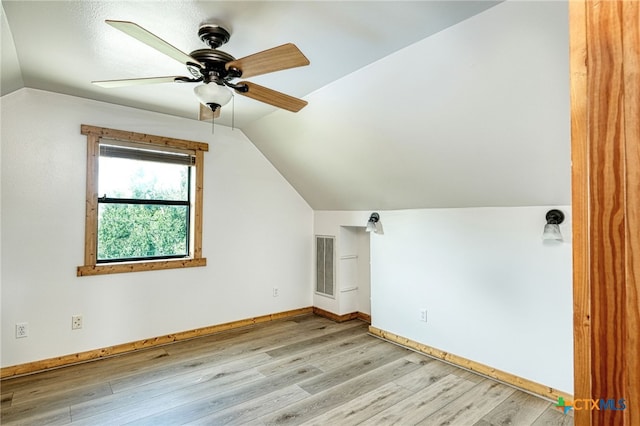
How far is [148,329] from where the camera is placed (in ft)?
11.8

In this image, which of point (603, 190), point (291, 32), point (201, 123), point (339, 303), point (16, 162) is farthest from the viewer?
point (339, 303)

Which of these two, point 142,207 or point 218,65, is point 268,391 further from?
point 218,65

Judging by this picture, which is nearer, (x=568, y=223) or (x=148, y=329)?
(x=568, y=223)

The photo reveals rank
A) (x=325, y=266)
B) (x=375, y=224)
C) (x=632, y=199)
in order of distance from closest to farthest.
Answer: (x=632, y=199) < (x=375, y=224) < (x=325, y=266)

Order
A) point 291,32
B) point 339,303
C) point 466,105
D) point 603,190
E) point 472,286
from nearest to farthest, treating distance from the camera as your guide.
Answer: point 603,190, point 291,32, point 466,105, point 472,286, point 339,303

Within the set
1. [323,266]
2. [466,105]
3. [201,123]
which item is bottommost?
[323,266]

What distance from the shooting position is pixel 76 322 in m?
3.19

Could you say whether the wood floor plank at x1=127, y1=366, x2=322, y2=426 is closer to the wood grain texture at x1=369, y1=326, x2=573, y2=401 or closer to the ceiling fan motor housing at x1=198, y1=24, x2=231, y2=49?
the wood grain texture at x1=369, y1=326, x2=573, y2=401

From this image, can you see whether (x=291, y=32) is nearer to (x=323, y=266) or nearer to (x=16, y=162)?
(x=16, y=162)

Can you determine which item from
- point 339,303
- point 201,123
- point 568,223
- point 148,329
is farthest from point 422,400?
point 201,123

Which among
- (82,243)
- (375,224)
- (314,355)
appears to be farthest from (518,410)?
(82,243)

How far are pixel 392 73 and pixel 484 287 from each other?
2020 millimetres

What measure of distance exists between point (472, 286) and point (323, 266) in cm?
217

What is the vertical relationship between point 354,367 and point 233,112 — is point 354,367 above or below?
below
